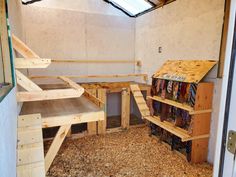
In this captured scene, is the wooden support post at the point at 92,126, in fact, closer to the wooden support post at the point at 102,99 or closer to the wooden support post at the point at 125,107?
the wooden support post at the point at 102,99

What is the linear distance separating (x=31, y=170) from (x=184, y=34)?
9.06ft

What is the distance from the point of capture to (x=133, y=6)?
401cm

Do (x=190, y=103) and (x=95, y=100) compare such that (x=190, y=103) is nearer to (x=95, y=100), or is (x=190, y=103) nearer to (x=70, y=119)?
(x=95, y=100)

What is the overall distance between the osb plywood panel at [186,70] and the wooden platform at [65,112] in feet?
4.10

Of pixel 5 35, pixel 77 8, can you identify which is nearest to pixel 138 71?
pixel 77 8

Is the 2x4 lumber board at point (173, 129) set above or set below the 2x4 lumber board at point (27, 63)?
below

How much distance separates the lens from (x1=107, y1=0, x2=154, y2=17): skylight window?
12.1 feet

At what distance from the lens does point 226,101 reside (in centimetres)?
56

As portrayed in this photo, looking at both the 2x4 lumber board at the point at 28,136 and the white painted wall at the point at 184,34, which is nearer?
the 2x4 lumber board at the point at 28,136

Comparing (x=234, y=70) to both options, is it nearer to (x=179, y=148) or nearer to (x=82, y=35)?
(x=179, y=148)

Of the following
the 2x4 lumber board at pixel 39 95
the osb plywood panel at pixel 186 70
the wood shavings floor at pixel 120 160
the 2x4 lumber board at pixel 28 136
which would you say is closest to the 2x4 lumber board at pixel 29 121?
the 2x4 lumber board at pixel 28 136

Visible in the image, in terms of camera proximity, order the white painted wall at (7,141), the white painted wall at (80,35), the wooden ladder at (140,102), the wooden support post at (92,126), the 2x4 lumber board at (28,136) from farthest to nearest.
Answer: the white painted wall at (80,35) < the wooden support post at (92,126) < the wooden ladder at (140,102) < the 2x4 lumber board at (28,136) < the white painted wall at (7,141)

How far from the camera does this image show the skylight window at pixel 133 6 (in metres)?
3.68

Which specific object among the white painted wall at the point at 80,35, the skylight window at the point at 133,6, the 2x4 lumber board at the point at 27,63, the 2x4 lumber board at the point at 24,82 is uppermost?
the skylight window at the point at 133,6
